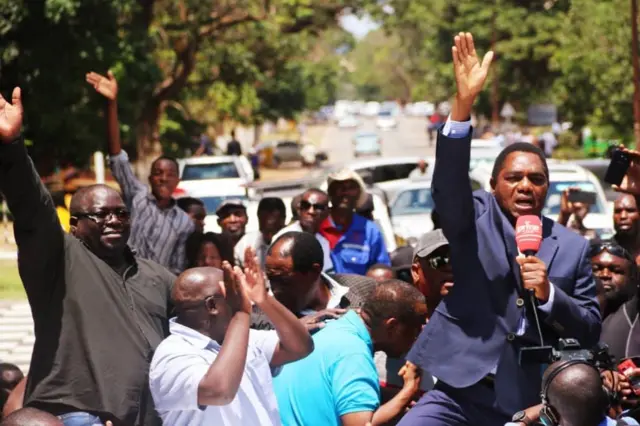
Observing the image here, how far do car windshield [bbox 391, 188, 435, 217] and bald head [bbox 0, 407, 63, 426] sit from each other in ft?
46.0

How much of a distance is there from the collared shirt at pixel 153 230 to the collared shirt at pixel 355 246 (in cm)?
124

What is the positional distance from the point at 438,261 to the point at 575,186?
10.5 m

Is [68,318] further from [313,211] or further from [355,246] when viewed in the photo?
[355,246]

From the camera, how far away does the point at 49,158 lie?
2738 centimetres

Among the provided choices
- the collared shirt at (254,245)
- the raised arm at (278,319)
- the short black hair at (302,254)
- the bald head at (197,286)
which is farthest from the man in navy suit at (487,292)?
the collared shirt at (254,245)

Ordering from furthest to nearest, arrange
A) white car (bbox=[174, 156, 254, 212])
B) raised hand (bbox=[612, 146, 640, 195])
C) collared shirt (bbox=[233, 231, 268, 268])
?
white car (bbox=[174, 156, 254, 212])
collared shirt (bbox=[233, 231, 268, 268])
raised hand (bbox=[612, 146, 640, 195])

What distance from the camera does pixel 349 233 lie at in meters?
10.5

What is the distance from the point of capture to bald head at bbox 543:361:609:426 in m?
4.56

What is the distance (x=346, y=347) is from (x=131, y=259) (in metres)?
1.17

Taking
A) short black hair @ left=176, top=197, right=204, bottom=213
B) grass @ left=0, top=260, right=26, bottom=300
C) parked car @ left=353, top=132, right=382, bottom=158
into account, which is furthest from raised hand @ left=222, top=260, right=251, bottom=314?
parked car @ left=353, top=132, right=382, bottom=158

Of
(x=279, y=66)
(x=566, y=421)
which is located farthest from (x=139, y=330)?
(x=279, y=66)

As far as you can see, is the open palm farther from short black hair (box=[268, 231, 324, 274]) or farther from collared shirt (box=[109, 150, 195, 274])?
collared shirt (box=[109, 150, 195, 274])

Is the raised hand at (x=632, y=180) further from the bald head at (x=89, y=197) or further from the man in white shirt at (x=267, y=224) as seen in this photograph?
the man in white shirt at (x=267, y=224)

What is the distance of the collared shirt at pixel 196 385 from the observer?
16.3ft
